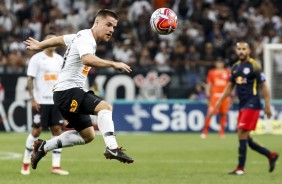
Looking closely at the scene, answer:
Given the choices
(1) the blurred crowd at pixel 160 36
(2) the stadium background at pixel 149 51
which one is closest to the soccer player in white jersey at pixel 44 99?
(2) the stadium background at pixel 149 51

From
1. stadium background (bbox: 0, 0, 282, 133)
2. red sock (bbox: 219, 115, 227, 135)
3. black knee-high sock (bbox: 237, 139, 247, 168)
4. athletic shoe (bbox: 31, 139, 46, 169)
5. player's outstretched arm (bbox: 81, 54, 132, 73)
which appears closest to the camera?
player's outstretched arm (bbox: 81, 54, 132, 73)

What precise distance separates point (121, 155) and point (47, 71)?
424 cm

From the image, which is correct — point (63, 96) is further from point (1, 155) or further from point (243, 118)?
point (1, 155)

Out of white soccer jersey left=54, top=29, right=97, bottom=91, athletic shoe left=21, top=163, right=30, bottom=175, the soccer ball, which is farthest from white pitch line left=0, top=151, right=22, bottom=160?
the soccer ball

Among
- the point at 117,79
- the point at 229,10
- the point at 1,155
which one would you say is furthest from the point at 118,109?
the point at 1,155

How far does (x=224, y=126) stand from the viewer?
23.2 meters

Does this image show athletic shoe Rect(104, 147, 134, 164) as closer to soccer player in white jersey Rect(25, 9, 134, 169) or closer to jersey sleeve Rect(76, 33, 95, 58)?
soccer player in white jersey Rect(25, 9, 134, 169)

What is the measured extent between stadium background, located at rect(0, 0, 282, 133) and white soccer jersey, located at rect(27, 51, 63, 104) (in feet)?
35.1

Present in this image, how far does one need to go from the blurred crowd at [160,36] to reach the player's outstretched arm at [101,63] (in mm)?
15401

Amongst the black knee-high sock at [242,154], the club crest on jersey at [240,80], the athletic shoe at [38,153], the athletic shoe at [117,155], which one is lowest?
the black knee-high sock at [242,154]

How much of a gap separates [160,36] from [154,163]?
12760 millimetres

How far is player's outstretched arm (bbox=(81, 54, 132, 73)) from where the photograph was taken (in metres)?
9.63

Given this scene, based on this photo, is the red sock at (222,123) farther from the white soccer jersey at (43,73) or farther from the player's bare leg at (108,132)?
the player's bare leg at (108,132)

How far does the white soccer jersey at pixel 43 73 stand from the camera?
1359 centimetres
